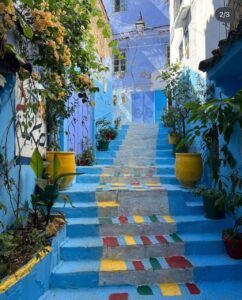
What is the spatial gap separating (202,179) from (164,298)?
3.24m

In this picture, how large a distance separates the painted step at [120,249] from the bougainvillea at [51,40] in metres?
2.14

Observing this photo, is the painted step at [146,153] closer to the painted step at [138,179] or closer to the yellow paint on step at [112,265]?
the painted step at [138,179]

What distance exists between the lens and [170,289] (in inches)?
151

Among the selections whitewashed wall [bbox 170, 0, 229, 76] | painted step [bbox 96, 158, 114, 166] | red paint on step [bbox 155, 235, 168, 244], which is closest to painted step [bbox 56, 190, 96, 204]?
red paint on step [bbox 155, 235, 168, 244]

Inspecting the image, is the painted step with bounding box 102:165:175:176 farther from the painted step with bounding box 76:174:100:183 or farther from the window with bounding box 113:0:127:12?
the window with bounding box 113:0:127:12

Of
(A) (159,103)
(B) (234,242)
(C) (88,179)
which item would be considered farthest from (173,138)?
(A) (159,103)

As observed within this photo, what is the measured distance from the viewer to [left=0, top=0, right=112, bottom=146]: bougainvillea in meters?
3.18

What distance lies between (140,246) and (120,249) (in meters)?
0.29

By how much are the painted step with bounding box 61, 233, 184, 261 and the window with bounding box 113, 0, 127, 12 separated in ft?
46.6

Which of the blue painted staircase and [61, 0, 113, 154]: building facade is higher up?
[61, 0, 113, 154]: building facade

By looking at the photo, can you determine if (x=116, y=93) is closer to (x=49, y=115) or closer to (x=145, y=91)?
(x=145, y=91)

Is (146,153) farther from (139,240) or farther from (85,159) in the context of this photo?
(139,240)

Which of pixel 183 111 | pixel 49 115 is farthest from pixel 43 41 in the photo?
pixel 183 111

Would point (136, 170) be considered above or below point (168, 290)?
above
